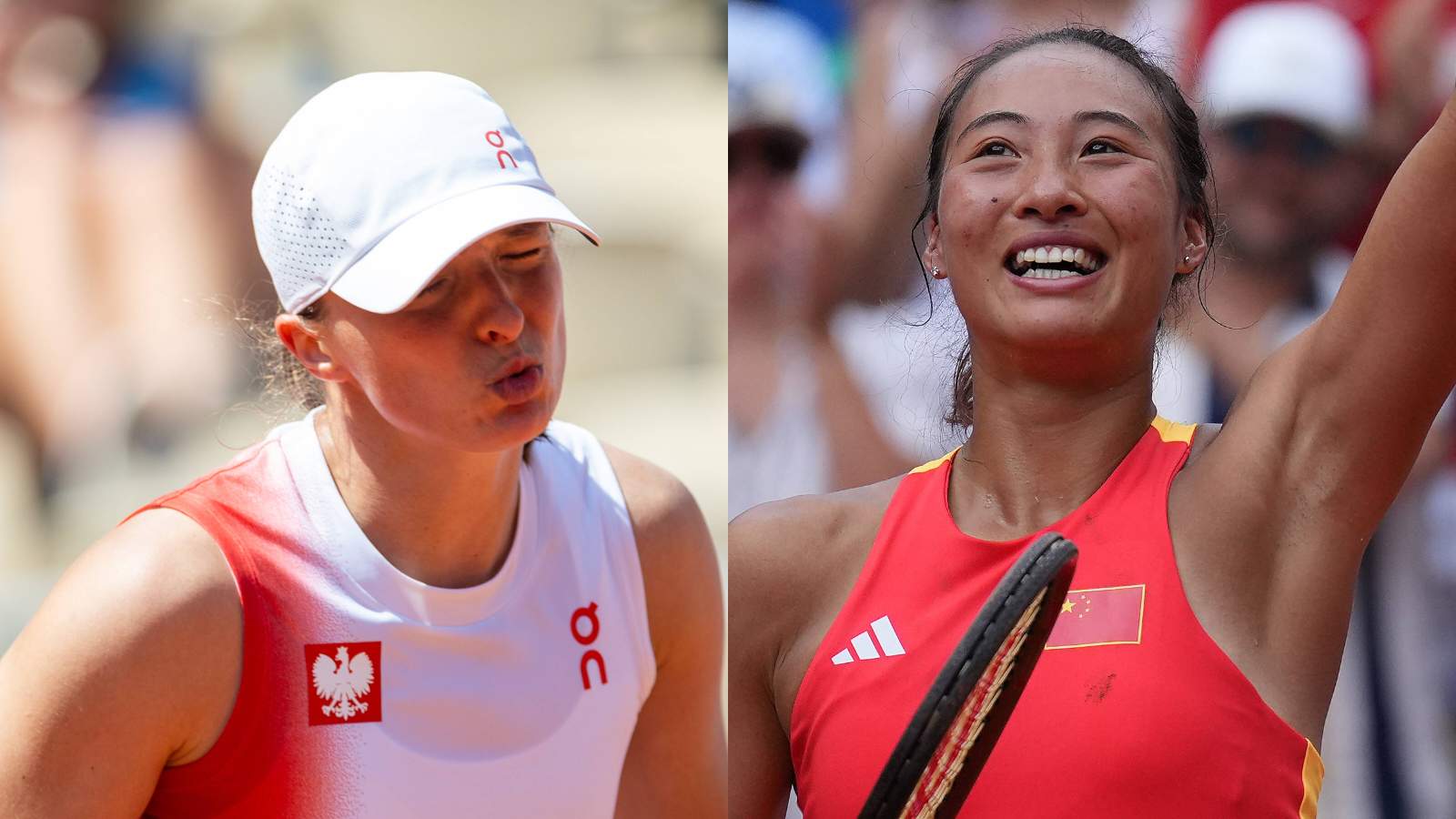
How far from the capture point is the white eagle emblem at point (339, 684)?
1541 mm

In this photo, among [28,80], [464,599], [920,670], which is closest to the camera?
[920,670]

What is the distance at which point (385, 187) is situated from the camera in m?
1.55

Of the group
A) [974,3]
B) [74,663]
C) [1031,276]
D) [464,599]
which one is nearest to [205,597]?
[74,663]

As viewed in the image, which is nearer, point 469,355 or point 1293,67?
point 469,355

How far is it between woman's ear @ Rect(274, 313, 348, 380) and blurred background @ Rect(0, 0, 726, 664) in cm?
172

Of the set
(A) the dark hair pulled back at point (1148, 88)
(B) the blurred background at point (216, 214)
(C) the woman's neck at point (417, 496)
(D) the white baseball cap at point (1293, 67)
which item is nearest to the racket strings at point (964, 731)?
(A) the dark hair pulled back at point (1148, 88)

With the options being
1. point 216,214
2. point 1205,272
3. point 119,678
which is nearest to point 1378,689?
point 1205,272

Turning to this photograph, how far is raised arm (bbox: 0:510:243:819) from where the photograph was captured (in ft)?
4.72

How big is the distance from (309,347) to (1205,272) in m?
0.93

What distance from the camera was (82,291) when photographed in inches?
141

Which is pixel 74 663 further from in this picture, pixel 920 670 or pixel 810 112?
pixel 810 112

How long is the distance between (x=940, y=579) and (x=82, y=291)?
2.86 m

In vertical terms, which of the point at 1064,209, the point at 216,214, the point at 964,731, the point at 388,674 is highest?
the point at 1064,209

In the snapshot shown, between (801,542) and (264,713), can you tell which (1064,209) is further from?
(264,713)
